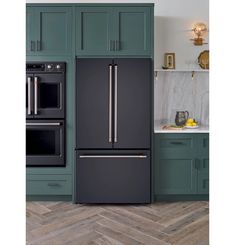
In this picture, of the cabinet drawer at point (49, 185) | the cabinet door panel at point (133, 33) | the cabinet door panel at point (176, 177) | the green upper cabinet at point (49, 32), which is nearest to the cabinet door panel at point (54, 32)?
the green upper cabinet at point (49, 32)

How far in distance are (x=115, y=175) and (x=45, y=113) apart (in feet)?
3.32

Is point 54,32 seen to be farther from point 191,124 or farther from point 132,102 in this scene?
point 191,124

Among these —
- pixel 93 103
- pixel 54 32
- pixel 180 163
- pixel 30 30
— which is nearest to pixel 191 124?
pixel 180 163

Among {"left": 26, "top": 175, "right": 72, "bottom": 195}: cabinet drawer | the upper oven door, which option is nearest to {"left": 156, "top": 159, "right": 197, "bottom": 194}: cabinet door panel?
{"left": 26, "top": 175, "right": 72, "bottom": 195}: cabinet drawer

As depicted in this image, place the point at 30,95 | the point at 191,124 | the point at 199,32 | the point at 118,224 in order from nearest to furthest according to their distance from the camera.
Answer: the point at 118,224
the point at 30,95
the point at 191,124
the point at 199,32

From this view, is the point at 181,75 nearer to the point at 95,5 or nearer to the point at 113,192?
the point at 95,5

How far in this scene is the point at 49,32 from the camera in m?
3.46

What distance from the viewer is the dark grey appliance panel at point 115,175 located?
3.43m

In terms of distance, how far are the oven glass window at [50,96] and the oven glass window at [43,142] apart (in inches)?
11.2

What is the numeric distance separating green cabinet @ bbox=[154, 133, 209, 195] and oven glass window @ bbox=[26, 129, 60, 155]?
110 cm

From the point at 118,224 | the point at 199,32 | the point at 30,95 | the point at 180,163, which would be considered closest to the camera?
the point at 118,224

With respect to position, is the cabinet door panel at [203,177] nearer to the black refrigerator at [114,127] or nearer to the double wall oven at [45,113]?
the black refrigerator at [114,127]
